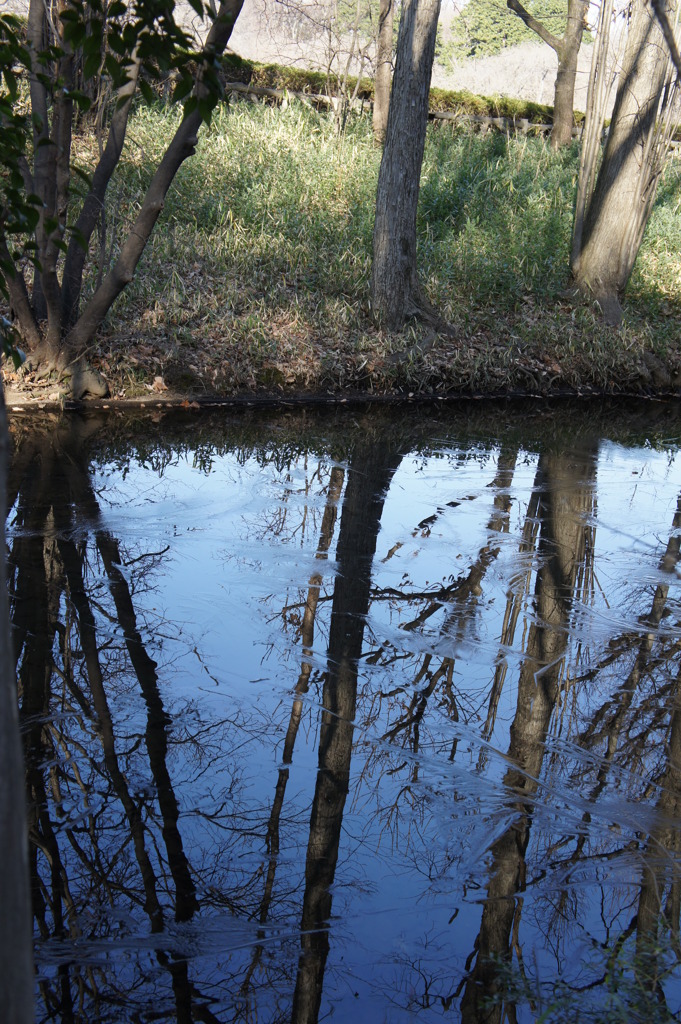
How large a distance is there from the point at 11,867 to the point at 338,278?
11898mm

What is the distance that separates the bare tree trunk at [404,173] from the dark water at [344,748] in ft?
16.5

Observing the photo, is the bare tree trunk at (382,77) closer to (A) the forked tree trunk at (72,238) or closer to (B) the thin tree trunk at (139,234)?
(A) the forked tree trunk at (72,238)

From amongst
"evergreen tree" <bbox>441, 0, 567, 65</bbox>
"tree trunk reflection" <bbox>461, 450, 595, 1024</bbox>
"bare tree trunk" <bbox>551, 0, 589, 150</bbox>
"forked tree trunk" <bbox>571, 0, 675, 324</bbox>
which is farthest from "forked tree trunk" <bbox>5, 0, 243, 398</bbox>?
"evergreen tree" <bbox>441, 0, 567, 65</bbox>

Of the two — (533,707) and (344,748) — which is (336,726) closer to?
(344,748)

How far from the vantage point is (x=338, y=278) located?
12.6m

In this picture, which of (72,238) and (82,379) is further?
(82,379)

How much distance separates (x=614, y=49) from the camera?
41.8 ft

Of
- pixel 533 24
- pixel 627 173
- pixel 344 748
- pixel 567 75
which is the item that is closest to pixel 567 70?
pixel 567 75

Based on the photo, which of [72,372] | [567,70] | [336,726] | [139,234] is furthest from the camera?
[567,70]

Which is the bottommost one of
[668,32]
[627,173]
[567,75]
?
[627,173]

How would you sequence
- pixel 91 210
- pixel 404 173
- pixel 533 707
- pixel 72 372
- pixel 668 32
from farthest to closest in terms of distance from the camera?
pixel 668 32 → pixel 404 173 → pixel 72 372 → pixel 91 210 → pixel 533 707

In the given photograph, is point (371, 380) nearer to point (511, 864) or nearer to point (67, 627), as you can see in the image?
point (67, 627)

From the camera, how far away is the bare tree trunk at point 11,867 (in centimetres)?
124

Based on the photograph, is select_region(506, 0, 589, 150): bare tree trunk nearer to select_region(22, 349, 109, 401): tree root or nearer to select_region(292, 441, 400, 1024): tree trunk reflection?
select_region(22, 349, 109, 401): tree root
